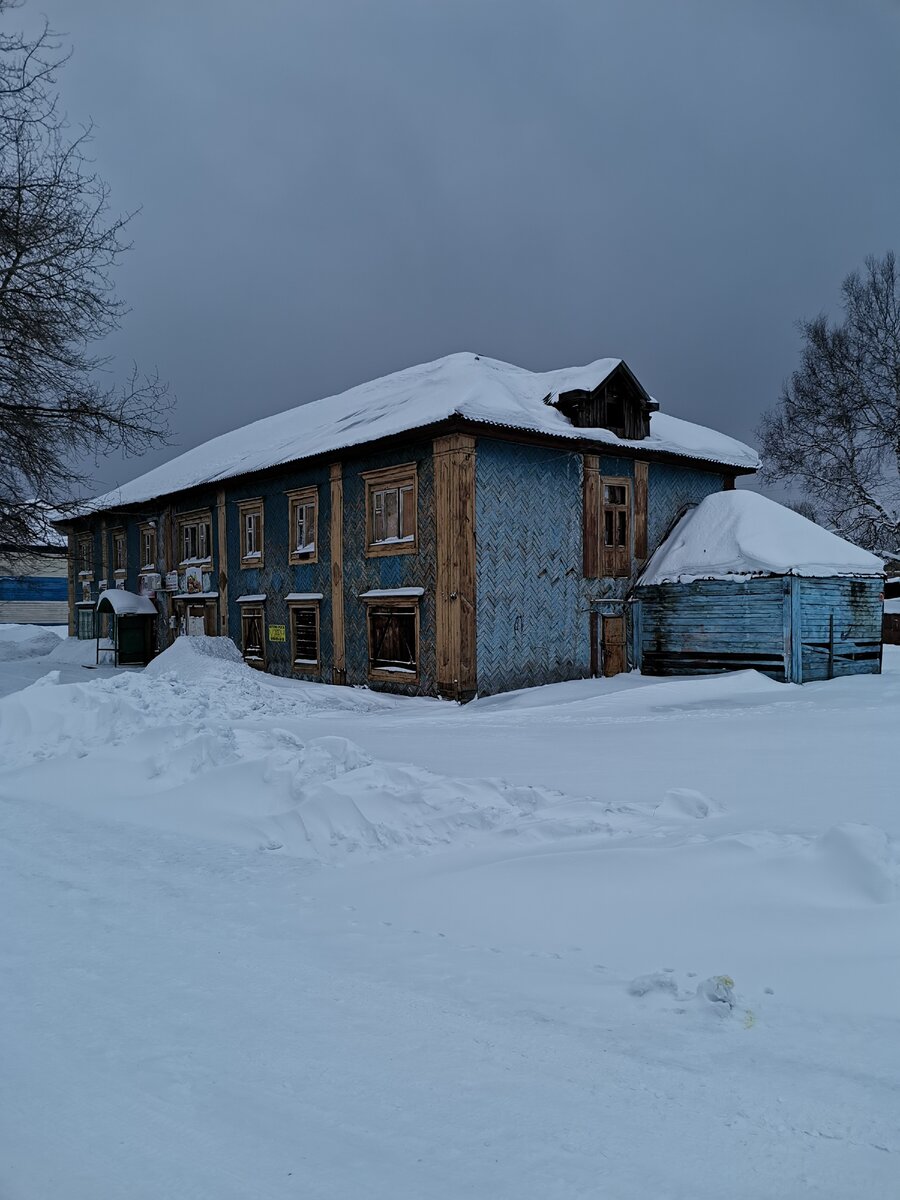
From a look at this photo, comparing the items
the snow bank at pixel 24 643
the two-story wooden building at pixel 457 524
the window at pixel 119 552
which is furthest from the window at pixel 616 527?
the snow bank at pixel 24 643

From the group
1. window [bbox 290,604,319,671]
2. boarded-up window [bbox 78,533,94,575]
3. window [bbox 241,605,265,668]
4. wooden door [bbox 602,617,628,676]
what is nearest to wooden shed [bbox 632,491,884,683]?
wooden door [bbox 602,617,628,676]

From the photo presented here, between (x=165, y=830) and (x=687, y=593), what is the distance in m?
14.2

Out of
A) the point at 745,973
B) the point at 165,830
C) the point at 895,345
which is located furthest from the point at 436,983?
the point at 895,345

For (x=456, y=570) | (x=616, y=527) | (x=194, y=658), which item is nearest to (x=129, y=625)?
(x=194, y=658)

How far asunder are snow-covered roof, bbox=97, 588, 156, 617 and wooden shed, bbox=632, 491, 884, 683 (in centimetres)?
1694

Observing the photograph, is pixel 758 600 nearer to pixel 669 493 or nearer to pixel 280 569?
pixel 669 493

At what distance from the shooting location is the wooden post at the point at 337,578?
19.4m

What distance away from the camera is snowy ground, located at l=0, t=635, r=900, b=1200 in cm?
268

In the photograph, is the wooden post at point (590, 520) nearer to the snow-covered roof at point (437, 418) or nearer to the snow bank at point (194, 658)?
the snow-covered roof at point (437, 418)

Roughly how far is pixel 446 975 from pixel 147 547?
27.2 meters

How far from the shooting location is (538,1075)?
3.15 metres

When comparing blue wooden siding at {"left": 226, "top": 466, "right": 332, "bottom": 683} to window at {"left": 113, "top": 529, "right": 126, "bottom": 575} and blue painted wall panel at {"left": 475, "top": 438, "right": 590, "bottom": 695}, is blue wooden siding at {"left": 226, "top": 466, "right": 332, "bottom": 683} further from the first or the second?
window at {"left": 113, "top": 529, "right": 126, "bottom": 575}

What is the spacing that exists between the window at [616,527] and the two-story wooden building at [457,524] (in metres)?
0.05

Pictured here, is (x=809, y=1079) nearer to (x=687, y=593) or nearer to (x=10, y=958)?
(x=10, y=958)
